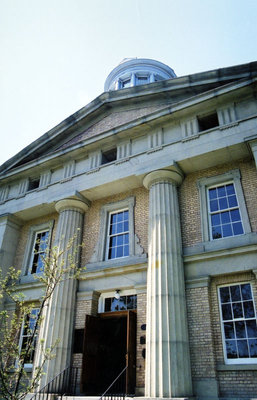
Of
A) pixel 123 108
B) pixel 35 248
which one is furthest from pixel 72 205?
pixel 123 108

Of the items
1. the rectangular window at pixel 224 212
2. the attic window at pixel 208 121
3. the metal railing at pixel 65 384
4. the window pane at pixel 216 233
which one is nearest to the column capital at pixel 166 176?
the rectangular window at pixel 224 212

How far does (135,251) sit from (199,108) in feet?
18.8

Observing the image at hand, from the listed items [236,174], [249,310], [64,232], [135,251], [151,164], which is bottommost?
[249,310]

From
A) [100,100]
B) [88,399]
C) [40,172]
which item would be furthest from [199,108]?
[88,399]

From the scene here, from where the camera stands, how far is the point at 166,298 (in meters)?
9.63

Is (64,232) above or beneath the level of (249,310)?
above

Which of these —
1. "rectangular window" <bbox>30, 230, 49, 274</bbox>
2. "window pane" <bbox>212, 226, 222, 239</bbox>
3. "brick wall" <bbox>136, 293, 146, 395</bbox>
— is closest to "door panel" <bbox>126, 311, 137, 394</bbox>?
"brick wall" <bbox>136, 293, 146, 395</bbox>

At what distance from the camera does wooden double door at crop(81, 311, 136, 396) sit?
33.5 ft

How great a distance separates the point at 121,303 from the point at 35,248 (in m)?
5.63

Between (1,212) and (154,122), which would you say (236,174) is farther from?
(1,212)

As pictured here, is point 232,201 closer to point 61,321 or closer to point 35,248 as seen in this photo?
point 61,321

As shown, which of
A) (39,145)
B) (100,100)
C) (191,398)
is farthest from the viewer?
(39,145)

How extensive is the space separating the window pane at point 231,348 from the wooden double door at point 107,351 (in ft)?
9.45

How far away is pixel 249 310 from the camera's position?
30.2 feet
